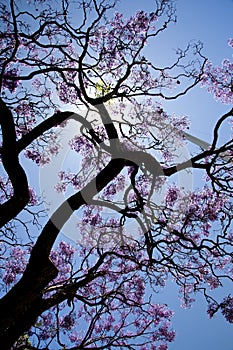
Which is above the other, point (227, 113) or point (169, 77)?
point (169, 77)

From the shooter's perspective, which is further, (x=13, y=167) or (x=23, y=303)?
(x=13, y=167)

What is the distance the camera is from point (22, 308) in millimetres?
3951

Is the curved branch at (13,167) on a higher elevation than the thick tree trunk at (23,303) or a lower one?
higher

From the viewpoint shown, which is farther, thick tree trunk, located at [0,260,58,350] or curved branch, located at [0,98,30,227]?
curved branch, located at [0,98,30,227]

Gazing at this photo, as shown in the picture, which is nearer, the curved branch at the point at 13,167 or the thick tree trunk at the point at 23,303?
the thick tree trunk at the point at 23,303

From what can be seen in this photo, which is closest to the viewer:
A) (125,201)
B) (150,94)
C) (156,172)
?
(156,172)

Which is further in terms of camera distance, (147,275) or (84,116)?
(147,275)

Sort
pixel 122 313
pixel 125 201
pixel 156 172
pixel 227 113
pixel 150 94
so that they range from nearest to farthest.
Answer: pixel 227 113
pixel 156 172
pixel 125 201
pixel 150 94
pixel 122 313

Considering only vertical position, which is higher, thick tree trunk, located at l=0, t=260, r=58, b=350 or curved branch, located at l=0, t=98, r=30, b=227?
curved branch, located at l=0, t=98, r=30, b=227

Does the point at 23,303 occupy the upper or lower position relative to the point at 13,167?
lower

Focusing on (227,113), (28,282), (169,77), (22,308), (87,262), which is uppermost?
(169,77)

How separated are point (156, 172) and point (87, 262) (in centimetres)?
265

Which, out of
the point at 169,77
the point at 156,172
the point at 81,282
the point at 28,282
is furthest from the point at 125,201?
the point at 169,77

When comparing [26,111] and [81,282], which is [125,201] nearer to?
[81,282]
